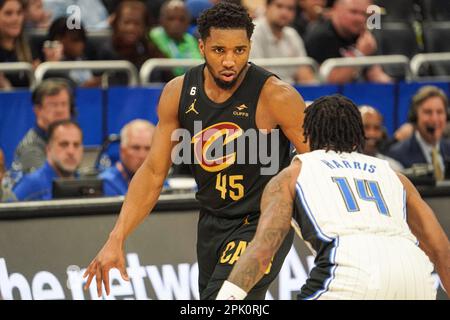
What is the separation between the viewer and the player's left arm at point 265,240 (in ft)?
17.1

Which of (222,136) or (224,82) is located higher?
(224,82)

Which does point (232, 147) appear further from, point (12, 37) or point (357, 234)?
point (12, 37)

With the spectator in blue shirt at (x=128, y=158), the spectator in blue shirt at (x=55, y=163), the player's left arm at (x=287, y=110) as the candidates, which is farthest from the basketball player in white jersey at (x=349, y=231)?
the spectator in blue shirt at (x=128, y=158)

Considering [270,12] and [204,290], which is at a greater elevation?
[270,12]

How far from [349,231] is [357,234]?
0.13 feet

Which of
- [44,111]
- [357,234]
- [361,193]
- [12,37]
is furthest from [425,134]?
[357,234]

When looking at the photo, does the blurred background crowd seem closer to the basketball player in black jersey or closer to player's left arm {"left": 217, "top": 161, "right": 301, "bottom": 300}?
the basketball player in black jersey

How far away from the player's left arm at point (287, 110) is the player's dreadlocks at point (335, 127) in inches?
31.1

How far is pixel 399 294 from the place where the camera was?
5156 mm

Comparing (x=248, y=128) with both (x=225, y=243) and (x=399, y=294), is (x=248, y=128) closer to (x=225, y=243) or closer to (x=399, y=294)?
(x=225, y=243)

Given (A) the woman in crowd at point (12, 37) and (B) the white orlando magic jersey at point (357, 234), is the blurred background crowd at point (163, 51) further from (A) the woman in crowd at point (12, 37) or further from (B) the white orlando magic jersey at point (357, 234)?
(B) the white orlando magic jersey at point (357, 234)

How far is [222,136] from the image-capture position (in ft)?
21.3
